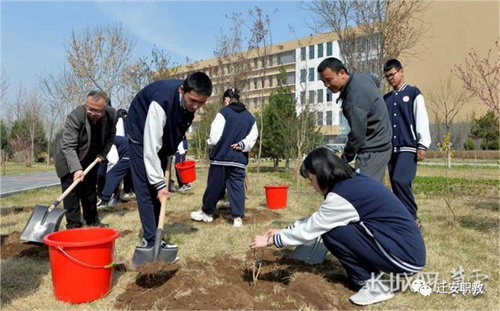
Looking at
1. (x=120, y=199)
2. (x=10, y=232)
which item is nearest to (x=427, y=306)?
(x=10, y=232)

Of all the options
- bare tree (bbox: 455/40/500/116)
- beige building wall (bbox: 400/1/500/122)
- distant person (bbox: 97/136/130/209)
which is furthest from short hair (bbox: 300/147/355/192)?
beige building wall (bbox: 400/1/500/122)

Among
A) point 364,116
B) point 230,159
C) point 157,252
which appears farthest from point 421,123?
point 157,252

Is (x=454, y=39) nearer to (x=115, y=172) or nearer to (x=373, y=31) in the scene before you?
(x=373, y=31)

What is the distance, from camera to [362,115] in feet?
11.6

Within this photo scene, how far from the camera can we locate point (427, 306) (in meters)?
2.76

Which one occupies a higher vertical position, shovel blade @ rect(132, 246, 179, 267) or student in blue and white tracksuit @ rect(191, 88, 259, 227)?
student in blue and white tracksuit @ rect(191, 88, 259, 227)

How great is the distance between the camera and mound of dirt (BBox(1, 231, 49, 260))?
3.76 m

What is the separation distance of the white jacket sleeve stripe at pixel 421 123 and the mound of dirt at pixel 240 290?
6.64 ft

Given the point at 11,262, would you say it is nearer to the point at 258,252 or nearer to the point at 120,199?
the point at 258,252

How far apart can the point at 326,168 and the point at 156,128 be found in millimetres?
1426

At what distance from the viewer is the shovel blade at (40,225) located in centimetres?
361

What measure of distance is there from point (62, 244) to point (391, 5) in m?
7.36

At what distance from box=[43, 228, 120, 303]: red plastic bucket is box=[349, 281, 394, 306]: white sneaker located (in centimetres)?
171

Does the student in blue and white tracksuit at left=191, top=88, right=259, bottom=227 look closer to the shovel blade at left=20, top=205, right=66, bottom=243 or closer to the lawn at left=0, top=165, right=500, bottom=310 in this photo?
the lawn at left=0, top=165, right=500, bottom=310
